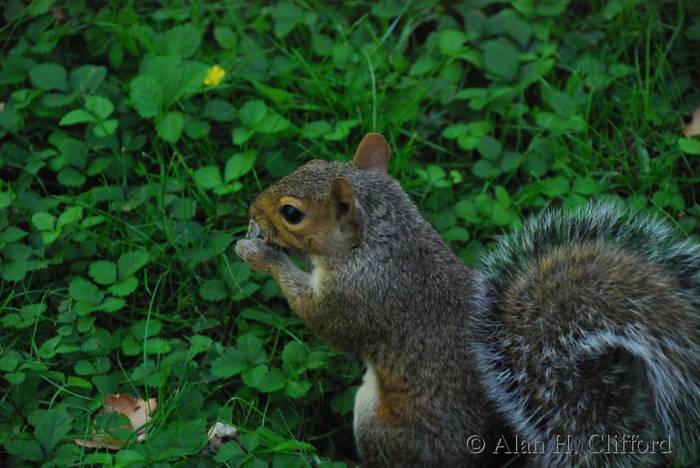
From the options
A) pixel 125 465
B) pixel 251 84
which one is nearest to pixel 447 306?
pixel 125 465

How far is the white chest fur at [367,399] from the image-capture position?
2287mm

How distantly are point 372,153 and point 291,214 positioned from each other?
0.29 m

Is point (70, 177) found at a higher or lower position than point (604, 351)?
lower

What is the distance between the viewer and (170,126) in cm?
295

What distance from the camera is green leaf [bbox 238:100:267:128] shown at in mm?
2996

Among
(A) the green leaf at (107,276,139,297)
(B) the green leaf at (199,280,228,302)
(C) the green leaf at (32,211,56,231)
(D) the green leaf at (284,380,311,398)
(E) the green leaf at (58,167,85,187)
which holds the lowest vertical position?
(D) the green leaf at (284,380,311,398)

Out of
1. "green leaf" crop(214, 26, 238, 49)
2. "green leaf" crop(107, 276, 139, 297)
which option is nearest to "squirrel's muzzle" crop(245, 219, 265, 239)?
"green leaf" crop(107, 276, 139, 297)

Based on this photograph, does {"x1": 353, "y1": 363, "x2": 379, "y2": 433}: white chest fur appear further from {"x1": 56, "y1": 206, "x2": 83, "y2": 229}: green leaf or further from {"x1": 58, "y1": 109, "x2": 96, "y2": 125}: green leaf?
{"x1": 58, "y1": 109, "x2": 96, "y2": 125}: green leaf

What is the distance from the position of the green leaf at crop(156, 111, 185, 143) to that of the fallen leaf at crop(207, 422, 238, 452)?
928mm

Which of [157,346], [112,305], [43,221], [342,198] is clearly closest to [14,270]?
[43,221]

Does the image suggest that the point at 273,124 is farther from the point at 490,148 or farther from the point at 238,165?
the point at 490,148

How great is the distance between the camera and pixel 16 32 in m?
3.28

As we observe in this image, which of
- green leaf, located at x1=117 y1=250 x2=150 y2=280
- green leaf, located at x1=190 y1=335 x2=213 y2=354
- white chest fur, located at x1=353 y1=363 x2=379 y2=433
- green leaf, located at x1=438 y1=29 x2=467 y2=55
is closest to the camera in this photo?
white chest fur, located at x1=353 y1=363 x2=379 y2=433

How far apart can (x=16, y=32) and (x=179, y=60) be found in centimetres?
60
